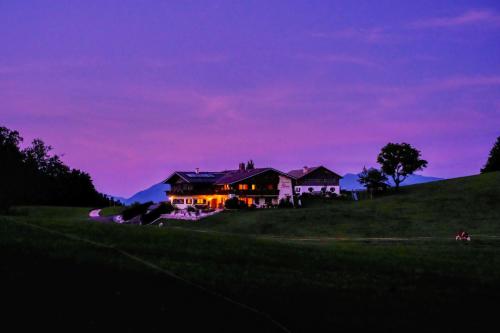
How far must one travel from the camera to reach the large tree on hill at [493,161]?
518 feet

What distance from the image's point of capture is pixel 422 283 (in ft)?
74.8

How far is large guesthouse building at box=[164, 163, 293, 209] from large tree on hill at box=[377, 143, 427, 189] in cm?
2576

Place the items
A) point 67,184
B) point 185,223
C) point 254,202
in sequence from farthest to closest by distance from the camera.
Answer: point 67,184 → point 254,202 → point 185,223

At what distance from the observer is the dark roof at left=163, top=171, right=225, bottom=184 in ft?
435

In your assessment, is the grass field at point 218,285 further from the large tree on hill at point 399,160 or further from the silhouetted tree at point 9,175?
the large tree on hill at point 399,160

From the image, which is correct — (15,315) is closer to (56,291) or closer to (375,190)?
(56,291)

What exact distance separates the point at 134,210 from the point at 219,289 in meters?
94.2

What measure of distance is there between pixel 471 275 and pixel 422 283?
4632mm

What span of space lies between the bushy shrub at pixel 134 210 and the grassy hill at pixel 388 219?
14495 mm

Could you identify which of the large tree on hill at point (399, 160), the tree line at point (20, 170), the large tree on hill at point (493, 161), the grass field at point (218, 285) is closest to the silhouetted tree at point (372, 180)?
the large tree on hill at point (399, 160)

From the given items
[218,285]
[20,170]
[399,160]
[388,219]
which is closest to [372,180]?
[399,160]

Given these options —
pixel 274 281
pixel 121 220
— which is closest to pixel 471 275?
pixel 274 281

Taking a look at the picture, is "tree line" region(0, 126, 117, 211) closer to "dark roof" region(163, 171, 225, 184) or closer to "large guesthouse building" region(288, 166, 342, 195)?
"dark roof" region(163, 171, 225, 184)

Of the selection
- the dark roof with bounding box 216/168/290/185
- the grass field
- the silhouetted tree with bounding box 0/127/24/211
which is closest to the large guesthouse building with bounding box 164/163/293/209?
the dark roof with bounding box 216/168/290/185
